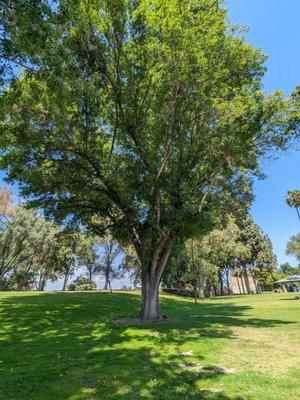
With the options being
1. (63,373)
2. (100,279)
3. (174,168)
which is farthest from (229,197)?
(100,279)

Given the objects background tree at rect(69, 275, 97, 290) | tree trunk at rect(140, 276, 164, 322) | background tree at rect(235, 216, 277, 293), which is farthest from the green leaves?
background tree at rect(235, 216, 277, 293)

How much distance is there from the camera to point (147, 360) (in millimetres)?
9836

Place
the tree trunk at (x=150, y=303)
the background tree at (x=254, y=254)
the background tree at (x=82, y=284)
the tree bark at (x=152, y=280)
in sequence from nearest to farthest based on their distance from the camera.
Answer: the tree trunk at (x=150, y=303) → the tree bark at (x=152, y=280) → the background tree at (x=82, y=284) → the background tree at (x=254, y=254)

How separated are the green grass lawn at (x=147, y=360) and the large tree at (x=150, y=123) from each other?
4188 millimetres

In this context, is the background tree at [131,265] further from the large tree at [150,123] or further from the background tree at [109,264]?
the large tree at [150,123]

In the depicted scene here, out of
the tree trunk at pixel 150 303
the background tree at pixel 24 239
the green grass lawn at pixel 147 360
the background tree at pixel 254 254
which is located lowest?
the green grass lawn at pixel 147 360

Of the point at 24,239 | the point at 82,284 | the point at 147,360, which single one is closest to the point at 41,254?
the point at 24,239

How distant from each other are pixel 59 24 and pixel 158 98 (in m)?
7.77

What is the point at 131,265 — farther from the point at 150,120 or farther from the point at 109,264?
the point at 150,120

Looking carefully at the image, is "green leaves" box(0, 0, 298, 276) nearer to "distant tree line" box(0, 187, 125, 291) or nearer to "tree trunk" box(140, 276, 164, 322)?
"tree trunk" box(140, 276, 164, 322)

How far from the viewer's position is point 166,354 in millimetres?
10508

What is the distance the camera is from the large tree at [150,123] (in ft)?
47.7

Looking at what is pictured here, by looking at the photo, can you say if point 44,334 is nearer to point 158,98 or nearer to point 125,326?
point 125,326

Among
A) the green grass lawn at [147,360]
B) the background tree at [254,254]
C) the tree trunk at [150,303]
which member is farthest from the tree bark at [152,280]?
the background tree at [254,254]
